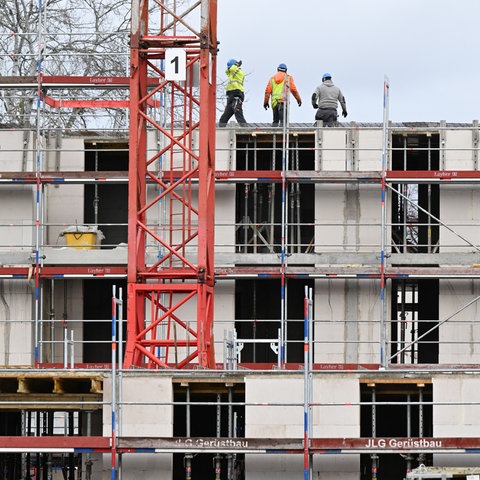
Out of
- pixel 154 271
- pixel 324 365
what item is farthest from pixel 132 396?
pixel 324 365

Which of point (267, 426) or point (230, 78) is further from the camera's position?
point (230, 78)

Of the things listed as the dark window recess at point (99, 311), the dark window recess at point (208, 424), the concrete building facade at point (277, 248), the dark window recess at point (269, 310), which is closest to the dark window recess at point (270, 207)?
the concrete building facade at point (277, 248)

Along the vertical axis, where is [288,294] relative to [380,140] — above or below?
below

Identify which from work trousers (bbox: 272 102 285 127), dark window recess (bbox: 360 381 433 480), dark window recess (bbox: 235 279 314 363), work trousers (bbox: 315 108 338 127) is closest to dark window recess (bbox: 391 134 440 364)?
work trousers (bbox: 315 108 338 127)

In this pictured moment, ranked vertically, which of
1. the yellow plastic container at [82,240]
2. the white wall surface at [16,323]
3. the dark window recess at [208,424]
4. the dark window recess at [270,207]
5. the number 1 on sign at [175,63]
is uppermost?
the number 1 on sign at [175,63]

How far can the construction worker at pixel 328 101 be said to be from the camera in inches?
1593

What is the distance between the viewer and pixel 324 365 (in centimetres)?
3753

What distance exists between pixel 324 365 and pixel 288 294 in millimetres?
2939

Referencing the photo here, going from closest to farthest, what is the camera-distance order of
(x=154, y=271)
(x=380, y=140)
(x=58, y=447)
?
(x=58, y=447) → (x=154, y=271) → (x=380, y=140)

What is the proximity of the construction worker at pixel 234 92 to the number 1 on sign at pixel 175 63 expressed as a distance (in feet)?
17.8

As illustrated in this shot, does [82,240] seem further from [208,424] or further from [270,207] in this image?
[208,424]

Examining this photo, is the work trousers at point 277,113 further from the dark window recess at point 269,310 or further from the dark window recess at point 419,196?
the dark window recess at point 269,310

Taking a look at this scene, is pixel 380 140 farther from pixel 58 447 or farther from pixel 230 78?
pixel 58 447

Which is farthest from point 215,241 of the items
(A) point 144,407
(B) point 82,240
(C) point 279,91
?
(A) point 144,407
